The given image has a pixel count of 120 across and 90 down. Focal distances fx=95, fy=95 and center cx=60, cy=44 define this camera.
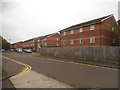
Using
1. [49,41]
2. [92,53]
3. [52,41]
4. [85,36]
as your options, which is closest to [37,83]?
[92,53]

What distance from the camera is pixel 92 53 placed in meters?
13.5

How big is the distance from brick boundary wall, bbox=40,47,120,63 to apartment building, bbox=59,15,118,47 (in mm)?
8945

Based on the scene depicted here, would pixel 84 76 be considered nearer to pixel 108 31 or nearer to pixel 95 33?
pixel 95 33

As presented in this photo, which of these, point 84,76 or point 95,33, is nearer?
point 84,76

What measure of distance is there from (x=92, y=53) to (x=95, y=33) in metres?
11.2

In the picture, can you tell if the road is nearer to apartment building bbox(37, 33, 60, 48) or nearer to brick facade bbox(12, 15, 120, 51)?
brick facade bbox(12, 15, 120, 51)

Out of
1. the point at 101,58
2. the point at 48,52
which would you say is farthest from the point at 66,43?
the point at 101,58

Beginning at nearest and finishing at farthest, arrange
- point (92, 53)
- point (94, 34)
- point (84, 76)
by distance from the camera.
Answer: point (84, 76) → point (92, 53) → point (94, 34)

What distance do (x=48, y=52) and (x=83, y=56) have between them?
9.82 m

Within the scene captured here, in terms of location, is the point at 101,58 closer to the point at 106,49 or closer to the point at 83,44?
the point at 106,49

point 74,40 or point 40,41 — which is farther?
point 40,41

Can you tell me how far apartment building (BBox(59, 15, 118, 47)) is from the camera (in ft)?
73.8

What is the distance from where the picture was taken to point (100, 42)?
22.1 meters

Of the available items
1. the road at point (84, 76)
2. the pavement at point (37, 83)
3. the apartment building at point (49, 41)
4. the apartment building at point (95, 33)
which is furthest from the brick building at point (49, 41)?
the pavement at point (37, 83)
